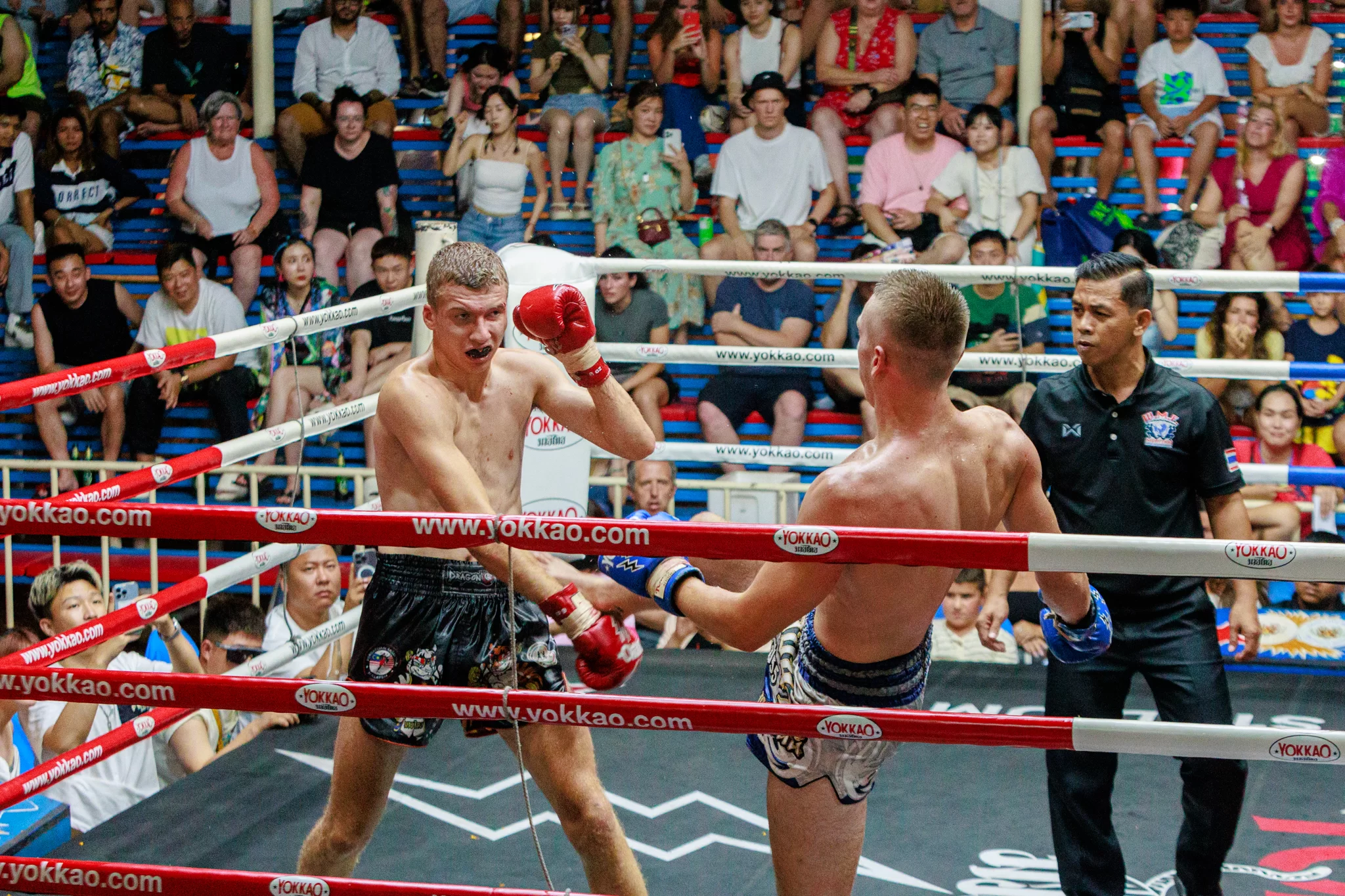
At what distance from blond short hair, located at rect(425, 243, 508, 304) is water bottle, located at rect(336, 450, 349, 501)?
13.1 ft

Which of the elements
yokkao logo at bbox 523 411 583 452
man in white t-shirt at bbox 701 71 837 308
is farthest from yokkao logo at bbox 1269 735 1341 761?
man in white t-shirt at bbox 701 71 837 308

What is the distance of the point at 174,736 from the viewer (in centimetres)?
407

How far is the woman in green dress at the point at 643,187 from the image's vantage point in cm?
682

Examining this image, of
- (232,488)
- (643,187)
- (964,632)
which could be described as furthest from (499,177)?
(964,632)

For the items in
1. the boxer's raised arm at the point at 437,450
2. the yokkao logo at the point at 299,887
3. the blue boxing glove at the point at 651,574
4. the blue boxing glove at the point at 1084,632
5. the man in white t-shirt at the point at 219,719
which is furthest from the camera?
the man in white t-shirt at the point at 219,719

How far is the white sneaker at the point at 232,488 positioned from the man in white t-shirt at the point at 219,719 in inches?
70.7

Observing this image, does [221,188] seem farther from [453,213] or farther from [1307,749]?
[1307,749]

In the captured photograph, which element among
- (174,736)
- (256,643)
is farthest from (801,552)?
(256,643)

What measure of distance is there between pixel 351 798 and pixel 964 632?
267 centimetres

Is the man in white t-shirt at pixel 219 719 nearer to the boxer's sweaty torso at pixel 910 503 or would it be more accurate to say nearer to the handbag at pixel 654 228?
the boxer's sweaty torso at pixel 910 503

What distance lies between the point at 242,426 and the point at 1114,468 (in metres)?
4.94

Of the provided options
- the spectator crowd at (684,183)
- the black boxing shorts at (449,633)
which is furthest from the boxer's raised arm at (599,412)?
the spectator crowd at (684,183)

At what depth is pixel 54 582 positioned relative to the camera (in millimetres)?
4363

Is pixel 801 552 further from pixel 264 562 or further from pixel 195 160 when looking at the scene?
pixel 195 160
